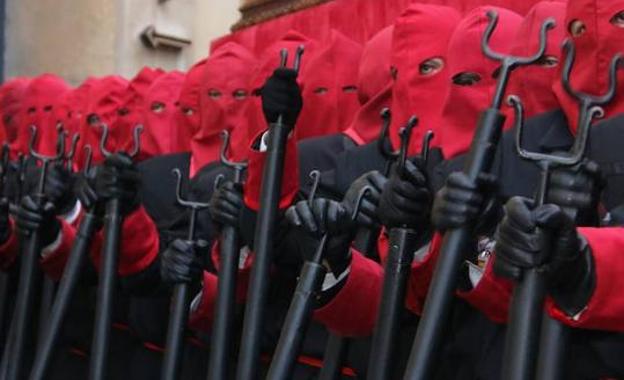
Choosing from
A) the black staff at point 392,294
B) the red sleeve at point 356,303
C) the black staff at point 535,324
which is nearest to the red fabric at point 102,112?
the red sleeve at point 356,303

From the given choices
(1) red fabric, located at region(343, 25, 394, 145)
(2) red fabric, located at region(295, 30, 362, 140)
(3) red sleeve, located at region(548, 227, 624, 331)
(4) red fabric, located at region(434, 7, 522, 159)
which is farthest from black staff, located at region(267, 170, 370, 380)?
(2) red fabric, located at region(295, 30, 362, 140)

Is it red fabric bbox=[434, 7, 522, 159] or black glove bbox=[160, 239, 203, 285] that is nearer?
red fabric bbox=[434, 7, 522, 159]

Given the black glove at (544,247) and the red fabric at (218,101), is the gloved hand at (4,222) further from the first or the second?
the black glove at (544,247)

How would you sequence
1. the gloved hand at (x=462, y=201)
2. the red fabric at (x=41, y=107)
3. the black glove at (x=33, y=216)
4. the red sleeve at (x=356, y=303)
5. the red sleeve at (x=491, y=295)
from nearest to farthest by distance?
1. the gloved hand at (x=462, y=201)
2. the red sleeve at (x=491, y=295)
3. the red sleeve at (x=356, y=303)
4. the black glove at (x=33, y=216)
5. the red fabric at (x=41, y=107)

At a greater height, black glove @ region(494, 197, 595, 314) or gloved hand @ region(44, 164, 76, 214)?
black glove @ region(494, 197, 595, 314)

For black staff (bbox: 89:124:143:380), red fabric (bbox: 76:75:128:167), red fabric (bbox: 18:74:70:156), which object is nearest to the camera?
black staff (bbox: 89:124:143:380)

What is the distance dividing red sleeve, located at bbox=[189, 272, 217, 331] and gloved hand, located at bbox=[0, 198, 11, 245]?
1095 millimetres

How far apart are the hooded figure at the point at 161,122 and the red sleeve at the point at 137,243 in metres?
0.66

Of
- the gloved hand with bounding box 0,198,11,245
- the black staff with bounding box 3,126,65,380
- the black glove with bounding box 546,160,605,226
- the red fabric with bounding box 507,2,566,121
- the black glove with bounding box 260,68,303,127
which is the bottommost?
the black staff with bounding box 3,126,65,380

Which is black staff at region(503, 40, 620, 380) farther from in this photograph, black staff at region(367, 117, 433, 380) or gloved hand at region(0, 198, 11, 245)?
gloved hand at region(0, 198, 11, 245)

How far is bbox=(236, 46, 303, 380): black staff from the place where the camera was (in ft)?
8.80

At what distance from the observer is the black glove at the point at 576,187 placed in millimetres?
1934

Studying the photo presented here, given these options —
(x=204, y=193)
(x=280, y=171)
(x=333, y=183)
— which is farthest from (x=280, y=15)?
(x=280, y=171)

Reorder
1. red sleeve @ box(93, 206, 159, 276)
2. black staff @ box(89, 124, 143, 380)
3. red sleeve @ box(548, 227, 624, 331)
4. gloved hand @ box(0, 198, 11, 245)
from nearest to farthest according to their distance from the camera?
red sleeve @ box(548, 227, 624, 331) < black staff @ box(89, 124, 143, 380) < red sleeve @ box(93, 206, 159, 276) < gloved hand @ box(0, 198, 11, 245)
